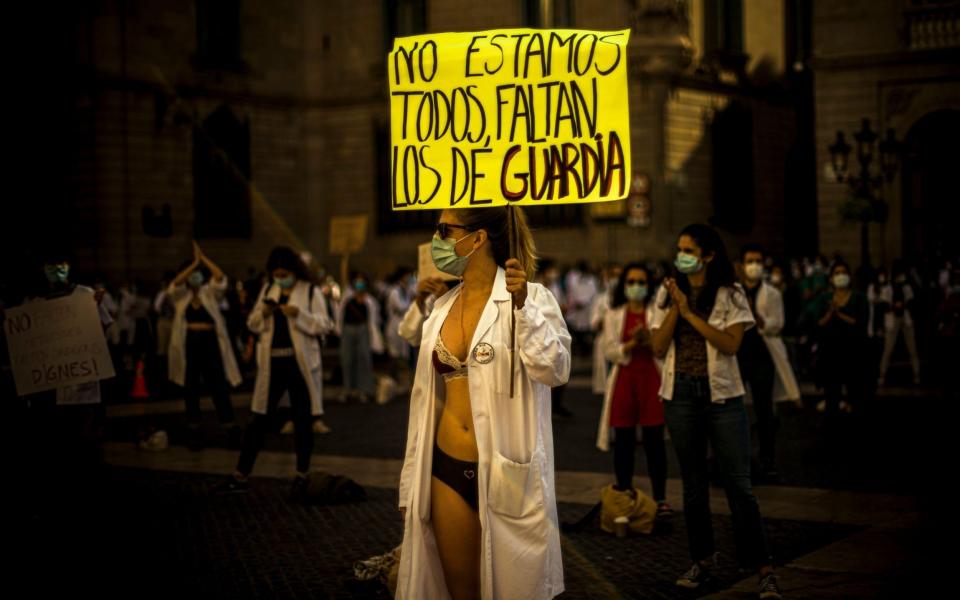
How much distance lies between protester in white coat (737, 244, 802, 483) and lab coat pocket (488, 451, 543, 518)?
567 centimetres

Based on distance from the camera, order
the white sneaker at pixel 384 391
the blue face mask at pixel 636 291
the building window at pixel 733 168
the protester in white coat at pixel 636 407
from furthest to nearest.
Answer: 1. the building window at pixel 733 168
2. the white sneaker at pixel 384 391
3. the blue face mask at pixel 636 291
4. the protester in white coat at pixel 636 407

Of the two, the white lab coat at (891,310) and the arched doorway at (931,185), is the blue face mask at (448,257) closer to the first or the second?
the white lab coat at (891,310)

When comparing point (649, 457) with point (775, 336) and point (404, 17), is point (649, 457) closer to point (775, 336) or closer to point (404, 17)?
point (775, 336)

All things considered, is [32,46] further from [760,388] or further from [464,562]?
[464,562]

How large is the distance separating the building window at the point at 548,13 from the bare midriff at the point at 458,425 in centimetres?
2979

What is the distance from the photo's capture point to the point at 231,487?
10352mm

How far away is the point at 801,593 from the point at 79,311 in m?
5.84

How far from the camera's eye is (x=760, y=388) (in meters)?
10.9

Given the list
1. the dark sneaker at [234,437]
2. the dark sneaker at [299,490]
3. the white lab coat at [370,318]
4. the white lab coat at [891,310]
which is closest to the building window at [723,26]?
the white lab coat at [370,318]

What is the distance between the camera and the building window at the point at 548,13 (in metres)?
34.2

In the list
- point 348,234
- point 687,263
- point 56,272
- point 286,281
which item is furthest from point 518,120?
point 348,234

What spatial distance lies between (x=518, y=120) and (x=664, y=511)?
4.24m

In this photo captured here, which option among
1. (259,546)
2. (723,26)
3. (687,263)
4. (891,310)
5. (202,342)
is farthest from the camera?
(723,26)

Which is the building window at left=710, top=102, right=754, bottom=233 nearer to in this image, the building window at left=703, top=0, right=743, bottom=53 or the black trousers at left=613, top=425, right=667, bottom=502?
the building window at left=703, top=0, right=743, bottom=53
